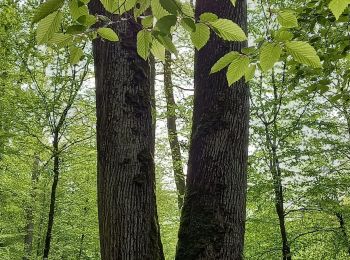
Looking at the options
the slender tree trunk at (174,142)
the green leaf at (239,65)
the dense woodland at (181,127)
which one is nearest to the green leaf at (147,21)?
the dense woodland at (181,127)

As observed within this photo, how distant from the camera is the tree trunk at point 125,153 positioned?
2121 millimetres

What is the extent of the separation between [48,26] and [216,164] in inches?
63.3

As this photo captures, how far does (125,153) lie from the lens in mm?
2203

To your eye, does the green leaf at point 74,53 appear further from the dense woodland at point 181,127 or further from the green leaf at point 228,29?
the green leaf at point 228,29

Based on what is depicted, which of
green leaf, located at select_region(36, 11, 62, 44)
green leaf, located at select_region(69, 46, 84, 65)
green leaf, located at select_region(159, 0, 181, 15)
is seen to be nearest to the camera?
green leaf, located at select_region(159, 0, 181, 15)

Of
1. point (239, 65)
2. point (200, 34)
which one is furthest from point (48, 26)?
point (239, 65)

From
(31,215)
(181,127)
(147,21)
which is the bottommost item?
(31,215)

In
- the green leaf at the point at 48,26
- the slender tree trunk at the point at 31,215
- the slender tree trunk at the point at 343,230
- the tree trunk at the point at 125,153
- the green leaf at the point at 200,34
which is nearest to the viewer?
the green leaf at the point at 48,26

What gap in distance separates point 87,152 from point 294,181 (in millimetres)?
3875

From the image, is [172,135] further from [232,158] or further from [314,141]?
[232,158]

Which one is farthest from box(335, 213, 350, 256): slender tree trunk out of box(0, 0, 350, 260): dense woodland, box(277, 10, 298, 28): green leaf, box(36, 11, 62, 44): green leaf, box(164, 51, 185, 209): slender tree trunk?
box(36, 11, 62, 44): green leaf

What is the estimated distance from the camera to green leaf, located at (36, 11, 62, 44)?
0.86 m

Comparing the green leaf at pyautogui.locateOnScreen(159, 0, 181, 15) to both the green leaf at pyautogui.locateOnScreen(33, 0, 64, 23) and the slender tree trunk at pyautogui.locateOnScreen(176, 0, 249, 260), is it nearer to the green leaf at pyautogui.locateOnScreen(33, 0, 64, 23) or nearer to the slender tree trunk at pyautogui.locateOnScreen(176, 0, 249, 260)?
the green leaf at pyautogui.locateOnScreen(33, 0, 64, 23)

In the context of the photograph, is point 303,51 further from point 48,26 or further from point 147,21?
point 48,26
